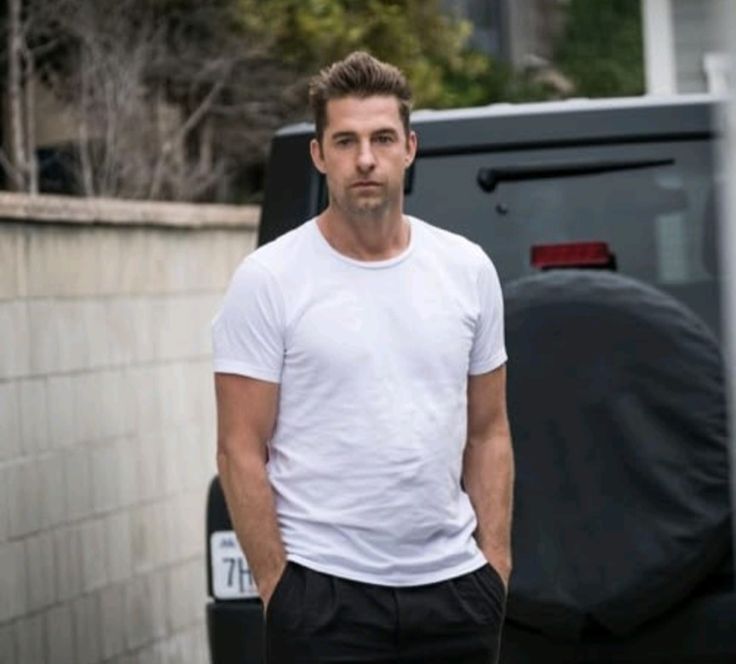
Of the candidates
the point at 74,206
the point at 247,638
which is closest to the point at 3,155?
the point at 74,206

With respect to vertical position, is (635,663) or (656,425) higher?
(656,425)

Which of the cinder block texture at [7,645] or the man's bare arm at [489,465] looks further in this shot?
the cinder block texture at [7,645]

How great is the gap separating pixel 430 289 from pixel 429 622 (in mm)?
631

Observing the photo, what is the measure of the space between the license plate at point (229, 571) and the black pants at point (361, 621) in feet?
4.99

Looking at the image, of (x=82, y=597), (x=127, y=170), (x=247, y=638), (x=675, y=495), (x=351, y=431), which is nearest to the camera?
(x=351, y=431)

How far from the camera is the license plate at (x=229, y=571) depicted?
6.41 m

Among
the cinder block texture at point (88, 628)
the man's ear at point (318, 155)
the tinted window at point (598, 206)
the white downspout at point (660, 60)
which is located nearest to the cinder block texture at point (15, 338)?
the cinder block texture at point (88, 628)

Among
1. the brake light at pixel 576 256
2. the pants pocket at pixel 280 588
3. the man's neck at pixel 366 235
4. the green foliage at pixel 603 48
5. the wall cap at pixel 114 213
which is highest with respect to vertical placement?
the green foliage at pixel 603 48

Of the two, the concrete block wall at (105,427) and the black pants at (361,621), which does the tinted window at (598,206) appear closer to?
the black pants at (361,621)

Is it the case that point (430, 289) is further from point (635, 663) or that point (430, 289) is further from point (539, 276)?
point (635, 663)

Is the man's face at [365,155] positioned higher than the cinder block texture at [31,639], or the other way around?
the man's face at [365,155]

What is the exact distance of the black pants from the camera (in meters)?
4.82

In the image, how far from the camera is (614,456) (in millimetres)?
Answer: 5797

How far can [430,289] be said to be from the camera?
4.87 m
